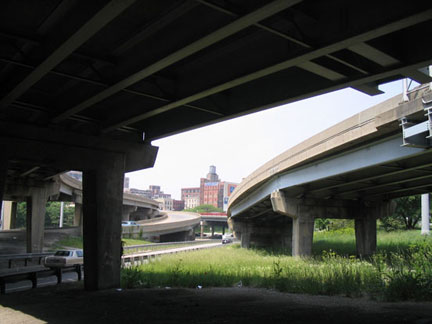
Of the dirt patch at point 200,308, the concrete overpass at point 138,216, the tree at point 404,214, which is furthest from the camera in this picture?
the tree at point 404,214

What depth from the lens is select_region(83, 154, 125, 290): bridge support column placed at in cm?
1376

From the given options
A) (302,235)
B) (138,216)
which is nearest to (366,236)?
(302,235)

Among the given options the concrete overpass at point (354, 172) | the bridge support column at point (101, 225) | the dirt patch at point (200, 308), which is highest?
the concrete overpass at point (354, 172)

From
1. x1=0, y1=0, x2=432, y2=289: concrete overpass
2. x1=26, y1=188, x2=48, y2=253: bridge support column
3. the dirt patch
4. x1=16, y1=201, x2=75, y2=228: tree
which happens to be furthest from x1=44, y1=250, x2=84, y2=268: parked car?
x1=16, y1=201, x2=75, y2=228: tree

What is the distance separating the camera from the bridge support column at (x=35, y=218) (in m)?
37.1

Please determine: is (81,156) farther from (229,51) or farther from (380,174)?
(380,174)

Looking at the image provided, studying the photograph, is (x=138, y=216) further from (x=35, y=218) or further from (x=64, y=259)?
(x=64, y=259)

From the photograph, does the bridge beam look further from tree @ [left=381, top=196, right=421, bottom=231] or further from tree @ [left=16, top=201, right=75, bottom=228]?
tree @ [left=16, top=201, right=75, bottom=228]

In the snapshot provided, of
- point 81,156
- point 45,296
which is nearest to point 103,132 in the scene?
point 81,156

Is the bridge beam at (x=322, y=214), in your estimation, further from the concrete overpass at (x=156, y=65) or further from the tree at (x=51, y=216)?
the tree at (x=51, y=216)

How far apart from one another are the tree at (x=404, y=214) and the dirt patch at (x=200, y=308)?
40.6 metres

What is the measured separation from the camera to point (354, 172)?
70.9 feet

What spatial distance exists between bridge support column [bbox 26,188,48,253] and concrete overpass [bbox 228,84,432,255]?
55.6ft

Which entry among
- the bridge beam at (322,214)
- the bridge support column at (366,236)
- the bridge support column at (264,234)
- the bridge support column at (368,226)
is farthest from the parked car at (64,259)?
the bridge support column at (264,234)
